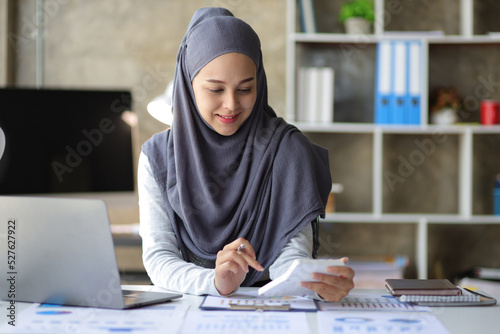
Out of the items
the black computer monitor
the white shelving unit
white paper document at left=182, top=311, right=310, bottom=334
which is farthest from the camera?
the white shelving unit

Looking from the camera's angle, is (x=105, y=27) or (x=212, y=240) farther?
(x=105, y=27)

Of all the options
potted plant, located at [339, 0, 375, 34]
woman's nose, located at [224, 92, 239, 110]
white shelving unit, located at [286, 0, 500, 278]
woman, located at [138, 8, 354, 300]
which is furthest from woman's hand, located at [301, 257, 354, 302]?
potted plant, located at [339, 0, 375, 34]

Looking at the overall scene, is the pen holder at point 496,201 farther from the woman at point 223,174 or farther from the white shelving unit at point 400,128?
the woman at point 223,174

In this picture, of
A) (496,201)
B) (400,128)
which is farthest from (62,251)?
(496,201)

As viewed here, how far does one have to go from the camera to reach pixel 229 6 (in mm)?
3314

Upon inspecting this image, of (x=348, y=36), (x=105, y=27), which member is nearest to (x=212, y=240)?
(x=348, y=36)

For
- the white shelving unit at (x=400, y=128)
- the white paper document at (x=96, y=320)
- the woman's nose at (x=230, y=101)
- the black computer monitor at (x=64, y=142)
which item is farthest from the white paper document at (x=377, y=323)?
the white shelving unit at (x=400, y=128)

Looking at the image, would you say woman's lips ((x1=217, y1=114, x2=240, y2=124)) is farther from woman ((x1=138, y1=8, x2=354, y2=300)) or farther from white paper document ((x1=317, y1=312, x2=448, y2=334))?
white paper document ((x1=317, y1=312, x2=448, y2=334))

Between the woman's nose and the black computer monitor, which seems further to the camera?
the black computer monitor

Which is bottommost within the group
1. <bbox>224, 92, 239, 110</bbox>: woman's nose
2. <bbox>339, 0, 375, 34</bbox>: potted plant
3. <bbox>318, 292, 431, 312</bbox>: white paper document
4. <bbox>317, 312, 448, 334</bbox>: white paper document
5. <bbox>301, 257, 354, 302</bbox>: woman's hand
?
<bbox>318, 292, 431, 312</bbox>: white paper document

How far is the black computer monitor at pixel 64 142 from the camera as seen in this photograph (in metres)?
2.30

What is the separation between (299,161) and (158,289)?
480 mm

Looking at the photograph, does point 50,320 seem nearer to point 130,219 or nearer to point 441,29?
point 130,219

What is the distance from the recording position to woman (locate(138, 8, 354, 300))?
4.86 ft
